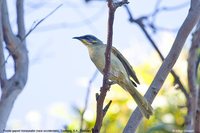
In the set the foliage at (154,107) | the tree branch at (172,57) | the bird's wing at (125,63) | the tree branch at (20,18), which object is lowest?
the foliage at (154,107)

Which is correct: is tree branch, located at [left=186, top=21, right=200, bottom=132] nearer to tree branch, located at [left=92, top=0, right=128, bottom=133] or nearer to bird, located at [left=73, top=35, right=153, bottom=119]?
bird, located at [left=73, top=35, right=153, bottom=119]

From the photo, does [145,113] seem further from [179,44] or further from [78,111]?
[78,111]

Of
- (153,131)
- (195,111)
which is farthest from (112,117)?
(195,111)

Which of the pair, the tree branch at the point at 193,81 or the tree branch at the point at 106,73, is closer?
the tree branch at the point at 106,73

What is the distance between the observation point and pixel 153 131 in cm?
333

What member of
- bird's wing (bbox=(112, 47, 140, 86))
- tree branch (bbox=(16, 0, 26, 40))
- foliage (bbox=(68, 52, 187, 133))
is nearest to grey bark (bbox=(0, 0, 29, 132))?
tree branch (bbox=(16, 0, 26, 40))

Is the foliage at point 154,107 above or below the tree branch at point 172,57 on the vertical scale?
below

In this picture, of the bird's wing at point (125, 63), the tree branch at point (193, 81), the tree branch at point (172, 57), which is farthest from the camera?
the bird's wing at point (125, 63)

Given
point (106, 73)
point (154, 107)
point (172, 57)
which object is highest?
point (106, 73)

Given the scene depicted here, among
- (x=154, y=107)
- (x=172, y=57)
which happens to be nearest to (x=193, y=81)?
(x=172, y=57)

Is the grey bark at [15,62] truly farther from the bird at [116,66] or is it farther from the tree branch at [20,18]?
the bird at [116,66]

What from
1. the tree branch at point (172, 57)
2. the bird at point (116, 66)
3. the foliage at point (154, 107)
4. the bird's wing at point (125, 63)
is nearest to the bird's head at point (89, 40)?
the bird at point (116, 66)

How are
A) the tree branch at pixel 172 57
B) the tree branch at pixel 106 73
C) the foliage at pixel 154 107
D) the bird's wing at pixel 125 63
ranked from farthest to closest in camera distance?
the foliage at pixel 154 107, the bird's wing at pixel 125 63, the tree branch at pixel 172 57, the tree branch at pixel 106 73

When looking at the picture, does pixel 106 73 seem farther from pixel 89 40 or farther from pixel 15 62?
pixel 89 40
